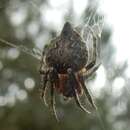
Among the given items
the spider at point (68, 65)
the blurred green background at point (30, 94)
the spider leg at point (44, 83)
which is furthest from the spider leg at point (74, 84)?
the blurred green background at point (30, 94)

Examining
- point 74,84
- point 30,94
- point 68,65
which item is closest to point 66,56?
point 68,65

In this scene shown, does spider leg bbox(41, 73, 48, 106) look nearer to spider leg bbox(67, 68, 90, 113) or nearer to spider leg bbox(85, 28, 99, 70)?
spider leg bbox(67, 68, 90, 113)

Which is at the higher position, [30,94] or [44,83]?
[30,94]

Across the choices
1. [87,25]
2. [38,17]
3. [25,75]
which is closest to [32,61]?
[25,75]

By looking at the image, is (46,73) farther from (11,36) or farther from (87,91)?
(11,36)

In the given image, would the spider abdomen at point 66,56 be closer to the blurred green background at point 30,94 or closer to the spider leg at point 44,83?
the spider leg at point 44,83

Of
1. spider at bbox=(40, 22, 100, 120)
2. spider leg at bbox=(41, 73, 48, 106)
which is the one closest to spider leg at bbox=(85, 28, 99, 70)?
spider at bbox=(40, 22, 100, 120)

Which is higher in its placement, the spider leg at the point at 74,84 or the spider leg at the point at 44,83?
the spider leg at the point at 44,83

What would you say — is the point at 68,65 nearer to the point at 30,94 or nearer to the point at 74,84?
the point at 74,84
